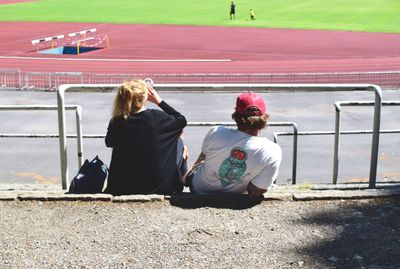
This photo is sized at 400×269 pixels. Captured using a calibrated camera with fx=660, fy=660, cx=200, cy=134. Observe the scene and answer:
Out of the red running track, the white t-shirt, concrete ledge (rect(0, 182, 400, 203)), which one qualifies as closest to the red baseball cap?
the white t-shirt

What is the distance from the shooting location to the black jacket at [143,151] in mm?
5457

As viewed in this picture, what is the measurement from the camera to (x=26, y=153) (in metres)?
13.4

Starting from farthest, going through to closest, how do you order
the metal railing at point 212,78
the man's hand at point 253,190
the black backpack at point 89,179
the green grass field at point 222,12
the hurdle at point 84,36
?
the green grass field at point 222,12, the hurdle at point 84,36, the metal railing at point 212,78, the black backpack at point 89,179, the man's hand at point 253,190

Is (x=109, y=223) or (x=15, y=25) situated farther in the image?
(x=15, y=25)

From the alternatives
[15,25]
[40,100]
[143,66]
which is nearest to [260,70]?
[143,66]

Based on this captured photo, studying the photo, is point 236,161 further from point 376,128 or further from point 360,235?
point 376,128

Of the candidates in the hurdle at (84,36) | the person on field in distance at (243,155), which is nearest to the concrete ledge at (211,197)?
the person on field in distance at (243,155)

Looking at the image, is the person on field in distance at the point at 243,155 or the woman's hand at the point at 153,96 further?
the woman's hand at the point at 153,96

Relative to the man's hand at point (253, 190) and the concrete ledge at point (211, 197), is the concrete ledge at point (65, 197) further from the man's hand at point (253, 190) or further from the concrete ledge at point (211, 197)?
the man's hand at point (253, 190)

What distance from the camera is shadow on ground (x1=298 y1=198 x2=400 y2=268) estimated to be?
4364mm

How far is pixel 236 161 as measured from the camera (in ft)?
17.6

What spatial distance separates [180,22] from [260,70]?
56.0 feet

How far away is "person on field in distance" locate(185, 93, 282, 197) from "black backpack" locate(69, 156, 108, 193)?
0.95m

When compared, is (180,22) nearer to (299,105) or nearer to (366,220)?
(299,105)
